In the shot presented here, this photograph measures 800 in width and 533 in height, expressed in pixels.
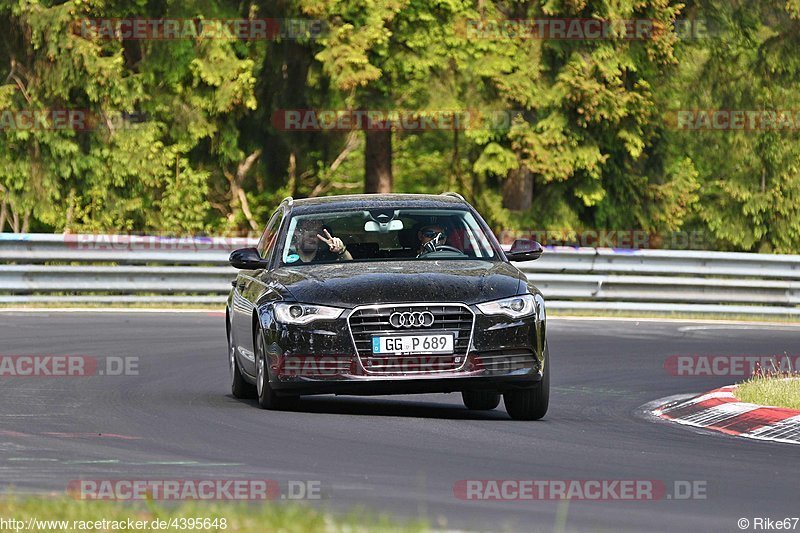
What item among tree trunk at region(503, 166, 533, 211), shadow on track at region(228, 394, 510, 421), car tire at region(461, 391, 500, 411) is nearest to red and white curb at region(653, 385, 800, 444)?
car tire at region(461, 391, 500, 411)

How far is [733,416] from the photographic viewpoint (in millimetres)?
12406

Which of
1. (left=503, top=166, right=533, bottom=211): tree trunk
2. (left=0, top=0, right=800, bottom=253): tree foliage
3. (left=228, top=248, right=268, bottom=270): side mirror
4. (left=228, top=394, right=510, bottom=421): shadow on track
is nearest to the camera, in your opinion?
(left=228, top=394, right=510, bottom=421): shadow on track

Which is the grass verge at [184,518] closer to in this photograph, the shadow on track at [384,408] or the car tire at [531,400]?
the car tire at [531,400]

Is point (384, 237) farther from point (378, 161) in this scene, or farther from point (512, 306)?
point (378, 161)

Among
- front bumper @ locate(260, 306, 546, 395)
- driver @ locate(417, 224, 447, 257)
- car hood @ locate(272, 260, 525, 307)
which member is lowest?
front bumper @ locate(260, 306, 546, 395)

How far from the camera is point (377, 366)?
1153 centimetres

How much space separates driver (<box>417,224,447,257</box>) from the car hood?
0.48m

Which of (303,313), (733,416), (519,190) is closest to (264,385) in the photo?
(303,313)

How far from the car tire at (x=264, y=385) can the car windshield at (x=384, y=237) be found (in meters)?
0.85

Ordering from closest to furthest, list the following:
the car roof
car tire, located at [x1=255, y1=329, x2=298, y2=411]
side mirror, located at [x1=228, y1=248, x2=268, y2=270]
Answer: car tire, located at [x1=255, y1=329, x2=298, y2=411]
side mirror, located at [x1=228, y1=248, x2=268, y2=270]
the car roof

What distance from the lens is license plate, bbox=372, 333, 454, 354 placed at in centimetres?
1151

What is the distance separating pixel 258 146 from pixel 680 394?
25465 mm

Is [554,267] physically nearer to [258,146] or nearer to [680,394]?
[680,394]

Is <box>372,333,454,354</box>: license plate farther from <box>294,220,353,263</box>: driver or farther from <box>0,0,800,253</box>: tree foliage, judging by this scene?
<box>0,0,800,253</box>: tree foliage
